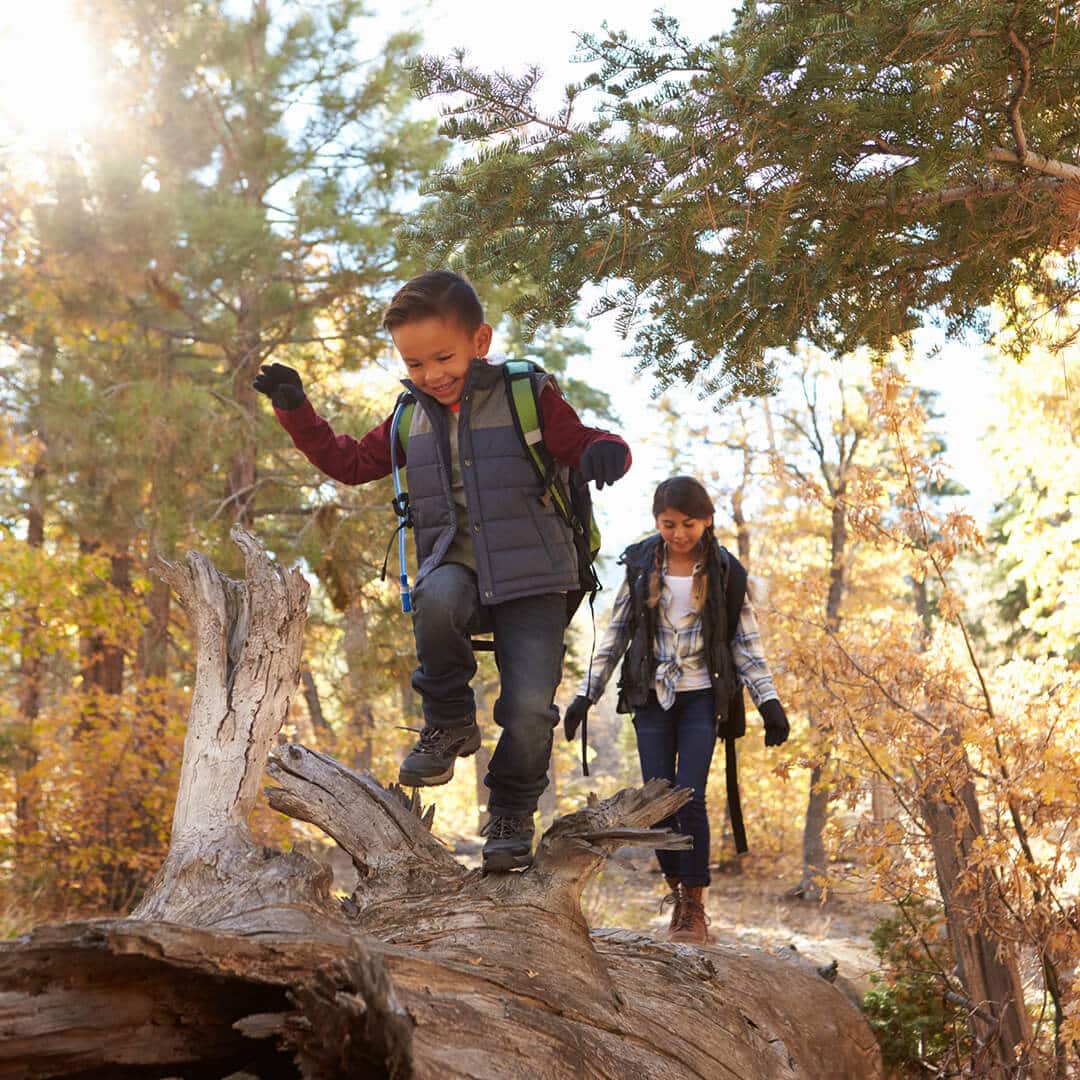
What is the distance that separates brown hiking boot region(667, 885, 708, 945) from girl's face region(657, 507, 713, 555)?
1568mm

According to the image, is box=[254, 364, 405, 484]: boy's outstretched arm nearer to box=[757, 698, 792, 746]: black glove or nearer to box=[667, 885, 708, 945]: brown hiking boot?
box=[757, 698, 792, 746]: black glove

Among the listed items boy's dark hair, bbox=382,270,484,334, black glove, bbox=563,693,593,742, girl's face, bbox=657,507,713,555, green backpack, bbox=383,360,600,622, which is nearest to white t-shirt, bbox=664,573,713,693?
girl's face, bbox=657,507,713,555

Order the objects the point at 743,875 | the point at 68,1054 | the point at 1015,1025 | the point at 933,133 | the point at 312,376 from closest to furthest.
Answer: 1. the point at 68,1054
2. the point at 933,133
3. the point at 1015,1025
4. the point at 312,376
5. the point at 743,875

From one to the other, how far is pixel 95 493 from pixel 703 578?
996cm

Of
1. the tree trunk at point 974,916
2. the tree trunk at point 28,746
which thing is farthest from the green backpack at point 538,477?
the tree trunk at point 28,746

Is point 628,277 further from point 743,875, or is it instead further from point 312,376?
point 743,875

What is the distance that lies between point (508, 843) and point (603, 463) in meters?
1.31

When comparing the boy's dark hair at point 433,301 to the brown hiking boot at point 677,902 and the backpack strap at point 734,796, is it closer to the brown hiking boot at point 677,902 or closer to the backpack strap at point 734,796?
the backpack strap at point 734,796

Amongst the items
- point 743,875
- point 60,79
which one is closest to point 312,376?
point 60,79

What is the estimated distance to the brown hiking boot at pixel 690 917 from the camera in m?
4.40

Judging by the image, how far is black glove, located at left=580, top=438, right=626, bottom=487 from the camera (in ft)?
10.5

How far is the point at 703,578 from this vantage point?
4.84 meters

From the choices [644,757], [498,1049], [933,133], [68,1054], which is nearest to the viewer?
[68,1054]

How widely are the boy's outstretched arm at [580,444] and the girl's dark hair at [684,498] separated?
1.33m
